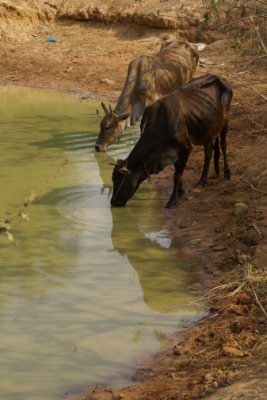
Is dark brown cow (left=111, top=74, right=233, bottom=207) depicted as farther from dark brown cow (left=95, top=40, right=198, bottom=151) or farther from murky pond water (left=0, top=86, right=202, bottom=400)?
dark brown cow (left=95, top=40, right=198, bottom=151)

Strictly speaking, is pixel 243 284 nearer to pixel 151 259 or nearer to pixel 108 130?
pixel 151 259

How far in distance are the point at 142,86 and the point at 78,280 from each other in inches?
255

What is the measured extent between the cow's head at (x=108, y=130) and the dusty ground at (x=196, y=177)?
1.39 metres

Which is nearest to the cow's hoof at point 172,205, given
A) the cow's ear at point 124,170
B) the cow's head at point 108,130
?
the cow's ear at point 124,170

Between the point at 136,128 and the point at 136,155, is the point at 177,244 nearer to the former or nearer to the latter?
the point at 136,155

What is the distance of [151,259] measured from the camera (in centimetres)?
851

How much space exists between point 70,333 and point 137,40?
16053 mm

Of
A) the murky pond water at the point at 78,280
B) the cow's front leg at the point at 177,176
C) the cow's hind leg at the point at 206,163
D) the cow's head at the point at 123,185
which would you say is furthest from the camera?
the cow's hind leg at the point at 206,163

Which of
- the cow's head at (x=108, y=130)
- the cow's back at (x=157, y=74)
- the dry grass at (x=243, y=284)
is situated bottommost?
the cow's head at (x=108, y=130)

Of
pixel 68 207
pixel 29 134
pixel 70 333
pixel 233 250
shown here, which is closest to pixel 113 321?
pixel 70 333

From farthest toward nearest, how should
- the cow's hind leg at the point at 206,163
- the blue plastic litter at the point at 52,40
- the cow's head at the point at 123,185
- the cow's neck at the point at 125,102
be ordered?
the blue plastic litter at the point at 52,40 < the cow's neck at the point at 125,102 < the cow's hind leg at the point at 206,163 < the cow's head at the point at 123,185

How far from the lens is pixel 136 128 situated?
48.3ft

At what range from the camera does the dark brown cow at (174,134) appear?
9.91m

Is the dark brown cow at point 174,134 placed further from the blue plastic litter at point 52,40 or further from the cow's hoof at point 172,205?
the blue plastic litter at point 52,40
